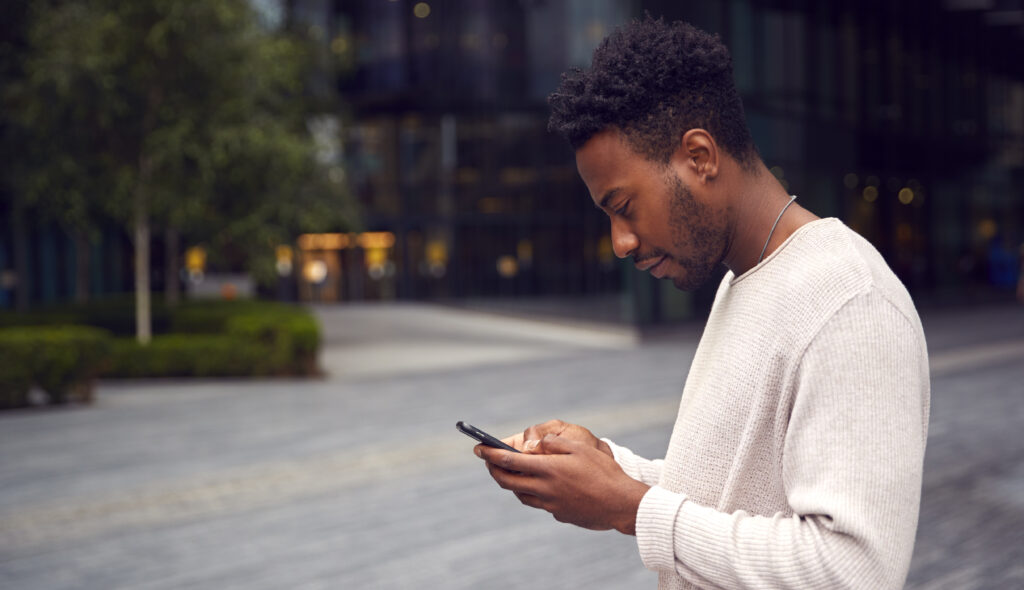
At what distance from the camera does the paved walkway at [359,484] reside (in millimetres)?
4969

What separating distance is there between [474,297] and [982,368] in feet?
69.2

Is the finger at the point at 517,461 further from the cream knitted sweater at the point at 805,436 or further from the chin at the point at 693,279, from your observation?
the chin at the point at 693,279

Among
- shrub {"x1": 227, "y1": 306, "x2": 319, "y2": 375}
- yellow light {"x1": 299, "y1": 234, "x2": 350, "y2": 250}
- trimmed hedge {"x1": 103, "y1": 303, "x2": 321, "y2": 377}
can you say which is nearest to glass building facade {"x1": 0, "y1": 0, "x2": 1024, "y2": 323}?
yellow light {"x1": 299, "y1": 234, "x2": 350, "y2": 250}

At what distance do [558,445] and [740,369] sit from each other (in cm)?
31

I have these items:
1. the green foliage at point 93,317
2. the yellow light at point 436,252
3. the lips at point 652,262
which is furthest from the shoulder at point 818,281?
the yellow light at point 436,252

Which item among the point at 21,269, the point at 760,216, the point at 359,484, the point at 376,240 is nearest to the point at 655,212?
the point at 760,216

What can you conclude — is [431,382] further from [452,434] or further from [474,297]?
[474,297]

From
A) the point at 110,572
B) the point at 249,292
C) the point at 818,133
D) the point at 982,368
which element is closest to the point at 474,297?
the point at 249,292

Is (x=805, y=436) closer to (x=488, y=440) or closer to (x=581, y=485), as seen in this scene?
(x=581, y=485)

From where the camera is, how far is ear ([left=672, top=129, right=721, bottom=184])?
136 centimetres

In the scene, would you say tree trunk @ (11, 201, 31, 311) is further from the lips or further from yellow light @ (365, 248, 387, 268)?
the lips

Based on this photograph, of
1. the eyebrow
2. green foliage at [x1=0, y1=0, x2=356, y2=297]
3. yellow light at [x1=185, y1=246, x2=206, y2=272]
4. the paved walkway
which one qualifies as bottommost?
the paved walkway

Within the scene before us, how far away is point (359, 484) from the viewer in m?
6.77

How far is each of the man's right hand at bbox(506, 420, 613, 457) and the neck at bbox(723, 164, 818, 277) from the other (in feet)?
1.34
